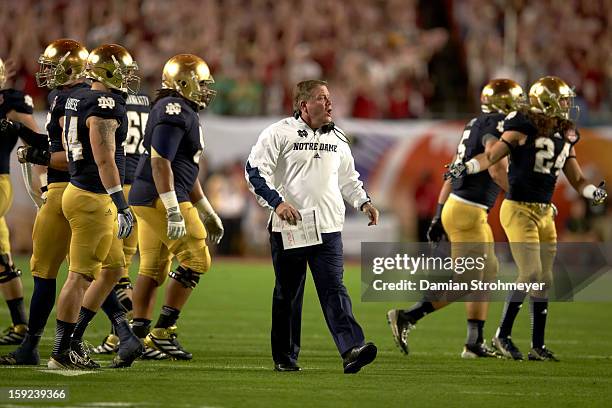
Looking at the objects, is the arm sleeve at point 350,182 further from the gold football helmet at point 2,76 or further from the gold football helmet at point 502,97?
the gold football helmet at point 2,76

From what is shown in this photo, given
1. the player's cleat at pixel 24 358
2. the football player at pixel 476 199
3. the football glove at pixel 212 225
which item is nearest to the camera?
the player's cleat at pixel 24 358

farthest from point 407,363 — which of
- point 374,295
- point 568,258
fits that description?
point 568,258

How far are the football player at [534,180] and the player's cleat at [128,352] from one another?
8.86ft

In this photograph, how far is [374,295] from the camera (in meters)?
13.0

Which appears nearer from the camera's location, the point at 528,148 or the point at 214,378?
A: the point at 214,378

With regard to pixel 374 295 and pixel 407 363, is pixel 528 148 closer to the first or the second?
pixel 407 363

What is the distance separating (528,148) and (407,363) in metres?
1.94

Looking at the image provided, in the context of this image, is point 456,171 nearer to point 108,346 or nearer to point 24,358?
point 108,346

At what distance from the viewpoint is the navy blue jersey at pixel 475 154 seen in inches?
368

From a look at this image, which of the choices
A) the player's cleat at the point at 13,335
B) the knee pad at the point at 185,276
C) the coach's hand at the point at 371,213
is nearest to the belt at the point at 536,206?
the coach's hand at the point at 371,213

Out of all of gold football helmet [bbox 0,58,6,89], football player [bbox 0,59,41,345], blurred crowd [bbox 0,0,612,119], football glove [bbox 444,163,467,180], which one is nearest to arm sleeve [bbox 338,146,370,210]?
football glove [bbox 444,163,467,180]

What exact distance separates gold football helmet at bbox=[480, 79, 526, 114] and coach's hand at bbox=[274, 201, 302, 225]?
2753 mm

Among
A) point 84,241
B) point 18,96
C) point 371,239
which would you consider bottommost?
point 371,239

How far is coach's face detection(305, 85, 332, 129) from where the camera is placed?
7602 mm
